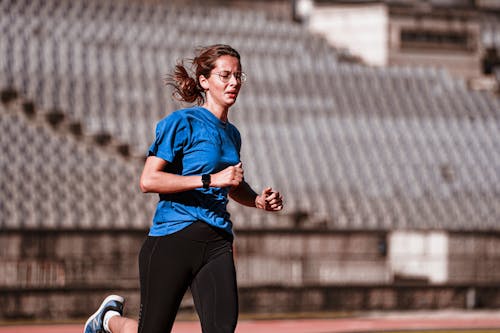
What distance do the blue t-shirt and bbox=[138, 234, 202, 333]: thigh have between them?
3.4 inches

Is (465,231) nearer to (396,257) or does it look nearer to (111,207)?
(396,257)

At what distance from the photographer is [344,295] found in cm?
2023

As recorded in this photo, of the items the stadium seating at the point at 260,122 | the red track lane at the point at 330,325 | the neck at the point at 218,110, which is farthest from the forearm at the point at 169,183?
the stadium seating at the point at 260,122

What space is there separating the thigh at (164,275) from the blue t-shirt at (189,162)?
86 millimetres

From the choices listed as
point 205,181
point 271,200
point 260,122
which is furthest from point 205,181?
point 260,122

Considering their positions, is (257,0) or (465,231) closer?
(465,231)

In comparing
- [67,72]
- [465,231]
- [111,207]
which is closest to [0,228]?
[111,207]

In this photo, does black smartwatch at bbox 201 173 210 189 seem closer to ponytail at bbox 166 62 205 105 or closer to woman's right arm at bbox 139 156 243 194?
woman's right arm at bbox 139 156 243 194

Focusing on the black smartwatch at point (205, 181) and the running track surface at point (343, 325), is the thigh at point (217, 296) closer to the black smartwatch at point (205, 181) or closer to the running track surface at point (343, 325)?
the black smartwatch at point (205, 181)

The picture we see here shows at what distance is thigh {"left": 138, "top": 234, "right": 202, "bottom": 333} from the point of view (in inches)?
241

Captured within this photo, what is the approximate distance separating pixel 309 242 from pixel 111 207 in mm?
3946

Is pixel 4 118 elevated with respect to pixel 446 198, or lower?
elevated

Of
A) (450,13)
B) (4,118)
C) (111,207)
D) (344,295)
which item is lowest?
(344,295)

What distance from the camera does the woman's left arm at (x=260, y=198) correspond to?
20.2 feet
